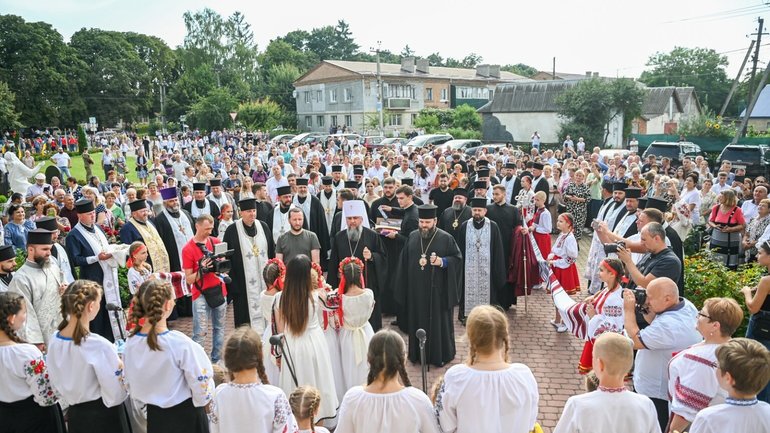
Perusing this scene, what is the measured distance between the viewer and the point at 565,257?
8383 mm

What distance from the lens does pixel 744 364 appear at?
10.4ft

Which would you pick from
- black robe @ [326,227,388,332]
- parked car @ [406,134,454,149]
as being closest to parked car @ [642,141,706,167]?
parked car @ [406,134,454,149]

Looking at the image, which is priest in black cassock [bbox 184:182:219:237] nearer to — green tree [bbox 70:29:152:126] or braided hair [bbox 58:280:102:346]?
braided hair [bbox 58:280:102:346]

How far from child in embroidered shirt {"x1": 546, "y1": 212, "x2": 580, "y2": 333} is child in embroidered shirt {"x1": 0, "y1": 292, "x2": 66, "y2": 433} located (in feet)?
21.6

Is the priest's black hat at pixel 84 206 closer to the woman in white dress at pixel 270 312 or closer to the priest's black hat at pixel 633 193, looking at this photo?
the woman in white dress at pixel 270 312

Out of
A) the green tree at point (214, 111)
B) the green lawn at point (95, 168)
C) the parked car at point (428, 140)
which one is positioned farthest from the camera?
the green tree at point (214, 111)

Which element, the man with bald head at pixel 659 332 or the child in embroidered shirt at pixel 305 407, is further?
the man with bald head at pixel 659 332

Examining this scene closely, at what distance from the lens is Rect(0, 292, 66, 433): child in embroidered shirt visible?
4043 millimetres

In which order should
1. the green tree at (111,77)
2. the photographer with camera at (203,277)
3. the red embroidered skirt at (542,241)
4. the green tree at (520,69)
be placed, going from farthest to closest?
the green tree at (520,69) < the green tree at (111,77) < the red embroidered skirt at (542,241) < the photographer with camera at (203,277)

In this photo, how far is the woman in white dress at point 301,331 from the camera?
5.11 meters

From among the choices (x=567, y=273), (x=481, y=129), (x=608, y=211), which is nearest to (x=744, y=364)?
(x=567, y=273)

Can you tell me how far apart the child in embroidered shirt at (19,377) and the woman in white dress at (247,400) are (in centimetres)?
158

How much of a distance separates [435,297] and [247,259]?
2.87 m

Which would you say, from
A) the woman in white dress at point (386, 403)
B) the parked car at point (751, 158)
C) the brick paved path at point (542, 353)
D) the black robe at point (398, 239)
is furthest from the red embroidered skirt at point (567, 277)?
the parked car at point (751, 158)
